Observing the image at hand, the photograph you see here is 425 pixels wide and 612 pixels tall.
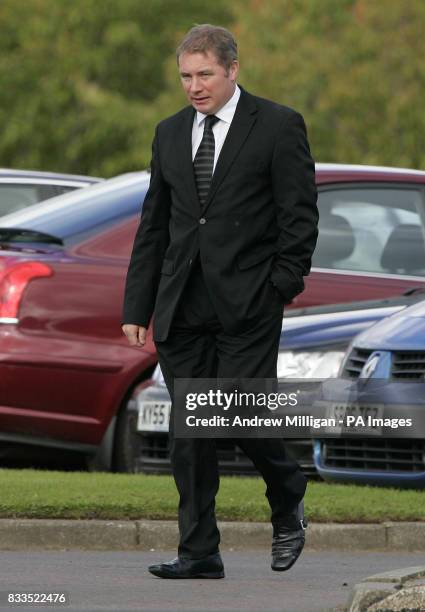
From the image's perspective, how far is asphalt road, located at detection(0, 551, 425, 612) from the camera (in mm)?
6617

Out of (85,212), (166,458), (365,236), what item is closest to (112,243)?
(85,212)

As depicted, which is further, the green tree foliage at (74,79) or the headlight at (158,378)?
the green tree foliage at (74,79)

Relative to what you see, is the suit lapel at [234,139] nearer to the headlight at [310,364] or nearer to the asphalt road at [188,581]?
the asphalt road at [188,581]

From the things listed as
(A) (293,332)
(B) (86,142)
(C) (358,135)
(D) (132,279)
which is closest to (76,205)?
(A) (293,332)

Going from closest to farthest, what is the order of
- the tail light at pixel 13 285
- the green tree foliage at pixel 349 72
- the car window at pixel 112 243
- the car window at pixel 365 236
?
1. the tail light at pixel 13 285
2. the car window at pixel 112 243
3. the car window at pixel 365 236
4. the green tree foliage at pixel 349 72

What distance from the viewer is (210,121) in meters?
6.90

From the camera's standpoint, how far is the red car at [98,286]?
33.3 ft

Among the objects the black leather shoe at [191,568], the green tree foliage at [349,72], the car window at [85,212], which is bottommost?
the black leather shoe at [191,568]

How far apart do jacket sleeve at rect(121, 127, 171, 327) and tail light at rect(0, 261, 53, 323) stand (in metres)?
3.15

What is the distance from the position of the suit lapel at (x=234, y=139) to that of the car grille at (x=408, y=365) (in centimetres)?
244

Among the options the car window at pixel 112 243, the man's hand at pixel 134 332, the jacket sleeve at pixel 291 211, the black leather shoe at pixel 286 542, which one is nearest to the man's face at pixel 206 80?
the jacket sleeve at pixel 291 211

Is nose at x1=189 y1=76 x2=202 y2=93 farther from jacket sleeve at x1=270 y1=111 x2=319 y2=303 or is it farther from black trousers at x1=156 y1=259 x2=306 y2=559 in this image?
black trousers at x1=156 y1=259 x2=306 y2=559

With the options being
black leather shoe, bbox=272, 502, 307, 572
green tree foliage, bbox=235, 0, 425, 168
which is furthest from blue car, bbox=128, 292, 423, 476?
green tree foliage, bbox=235, 0, 425, 168

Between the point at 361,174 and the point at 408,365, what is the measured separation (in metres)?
2.08
